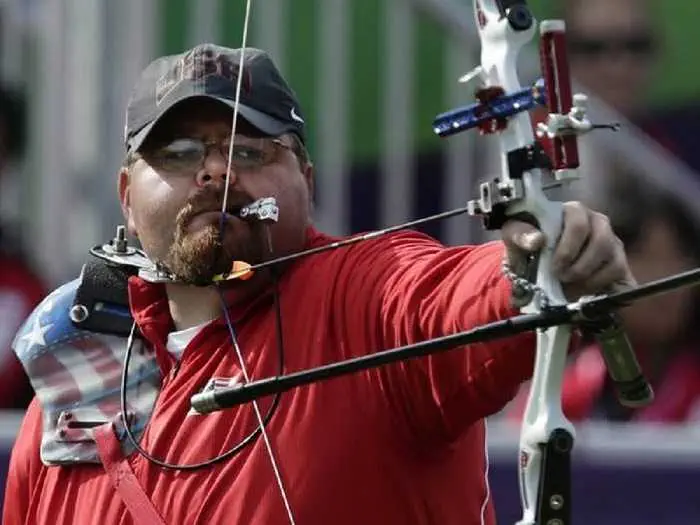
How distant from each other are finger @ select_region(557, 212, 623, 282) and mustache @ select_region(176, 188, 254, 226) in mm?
851

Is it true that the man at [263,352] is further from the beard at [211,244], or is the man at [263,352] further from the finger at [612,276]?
the finger at [612,276]

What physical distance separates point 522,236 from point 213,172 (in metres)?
0.83

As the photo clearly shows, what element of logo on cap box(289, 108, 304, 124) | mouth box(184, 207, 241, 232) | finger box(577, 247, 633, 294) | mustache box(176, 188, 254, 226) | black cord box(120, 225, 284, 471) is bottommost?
black cord box(120, 225, 284, 471)

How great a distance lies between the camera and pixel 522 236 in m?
3.17

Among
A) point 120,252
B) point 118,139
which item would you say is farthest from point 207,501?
point 118,139

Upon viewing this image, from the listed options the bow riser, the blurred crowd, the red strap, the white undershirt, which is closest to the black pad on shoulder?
the white undershirt

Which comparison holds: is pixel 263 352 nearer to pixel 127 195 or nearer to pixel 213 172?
pixel 213 172

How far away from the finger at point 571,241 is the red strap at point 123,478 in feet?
3.11

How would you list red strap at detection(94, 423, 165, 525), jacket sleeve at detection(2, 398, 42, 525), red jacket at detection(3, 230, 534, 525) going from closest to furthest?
red jacket at detection(3, 230, 534, 525) < red strap at detection(94, 423, 165, 525) < jacket sleeve at detection(2, 398, 42, 525)

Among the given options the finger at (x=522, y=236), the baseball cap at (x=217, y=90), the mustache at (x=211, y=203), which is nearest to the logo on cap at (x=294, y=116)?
the baseball cap at (x=217, y=90)

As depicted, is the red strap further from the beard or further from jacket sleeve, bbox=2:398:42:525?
the beard

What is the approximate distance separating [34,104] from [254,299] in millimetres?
3382

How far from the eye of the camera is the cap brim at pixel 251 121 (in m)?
3.88

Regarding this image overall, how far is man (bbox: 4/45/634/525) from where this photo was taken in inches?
138
